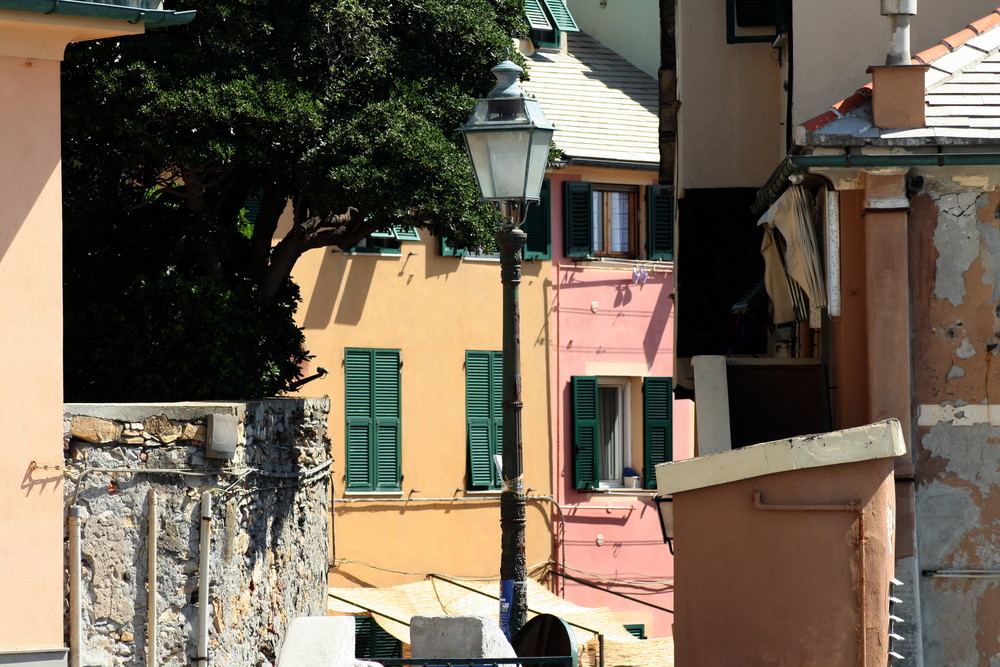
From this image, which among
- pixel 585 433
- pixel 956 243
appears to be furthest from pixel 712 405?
pixel 585 433

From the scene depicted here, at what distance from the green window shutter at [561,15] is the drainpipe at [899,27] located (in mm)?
15130

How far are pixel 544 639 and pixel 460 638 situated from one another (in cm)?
168

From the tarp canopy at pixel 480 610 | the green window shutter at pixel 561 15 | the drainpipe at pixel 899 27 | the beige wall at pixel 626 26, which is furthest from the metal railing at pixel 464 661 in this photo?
the beige wall at pixel 626 26

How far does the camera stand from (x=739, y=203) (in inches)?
660

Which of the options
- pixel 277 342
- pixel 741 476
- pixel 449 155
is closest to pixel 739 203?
pixel 449 155

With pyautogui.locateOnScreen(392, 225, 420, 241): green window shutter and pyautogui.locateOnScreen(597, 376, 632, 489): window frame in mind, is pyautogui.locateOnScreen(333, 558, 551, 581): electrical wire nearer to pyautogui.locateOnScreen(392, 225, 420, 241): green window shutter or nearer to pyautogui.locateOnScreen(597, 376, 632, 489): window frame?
pyautogui.locateOnScreen(597, 376, 632, 489): window frame

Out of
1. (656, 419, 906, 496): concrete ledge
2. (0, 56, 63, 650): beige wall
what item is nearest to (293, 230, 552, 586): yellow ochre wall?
(656, 419, 906, 496): concrete ledge

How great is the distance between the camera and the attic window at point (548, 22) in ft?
88.5

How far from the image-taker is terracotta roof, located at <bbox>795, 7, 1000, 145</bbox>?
1164 centimetres

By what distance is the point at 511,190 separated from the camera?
10.7 m

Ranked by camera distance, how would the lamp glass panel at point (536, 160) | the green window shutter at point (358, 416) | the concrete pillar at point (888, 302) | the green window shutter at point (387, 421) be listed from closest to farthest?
the lamp glass panel at point (536, 160)
the concrete pillar at point (888, 302)
the green window shutter at point (358, 416)
the green window shutter at point (387, 421)

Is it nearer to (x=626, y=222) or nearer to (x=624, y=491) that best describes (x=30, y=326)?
(x=624, y=491)

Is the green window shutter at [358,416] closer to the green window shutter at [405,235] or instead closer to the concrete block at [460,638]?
the green window shutter at [405,235]

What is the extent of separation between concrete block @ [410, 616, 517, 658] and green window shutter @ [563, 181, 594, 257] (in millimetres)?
16340
